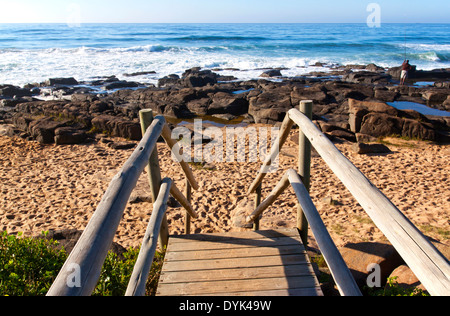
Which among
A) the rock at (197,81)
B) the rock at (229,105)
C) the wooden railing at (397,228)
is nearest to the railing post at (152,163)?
the wooden railing at (397,228)

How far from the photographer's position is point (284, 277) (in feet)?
8.97

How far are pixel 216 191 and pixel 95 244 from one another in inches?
234

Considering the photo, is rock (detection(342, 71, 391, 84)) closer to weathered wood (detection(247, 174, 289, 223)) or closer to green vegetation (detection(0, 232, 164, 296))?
weathered wood (detection(247, 174, 289, 223))

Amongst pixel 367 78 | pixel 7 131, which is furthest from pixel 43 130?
pixel 367 78

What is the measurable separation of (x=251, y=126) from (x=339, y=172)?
11.4 metres

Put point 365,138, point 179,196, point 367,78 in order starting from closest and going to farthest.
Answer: point 179,196 → point 365,138 → point 367,78

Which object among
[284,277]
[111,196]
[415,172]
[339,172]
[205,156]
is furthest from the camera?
[205,156]

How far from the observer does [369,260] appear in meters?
3.75

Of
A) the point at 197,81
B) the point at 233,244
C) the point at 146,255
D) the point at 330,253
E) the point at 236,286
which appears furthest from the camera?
the point at 197,81

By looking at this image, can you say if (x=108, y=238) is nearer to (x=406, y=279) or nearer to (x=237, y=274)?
(x=237, y=274)

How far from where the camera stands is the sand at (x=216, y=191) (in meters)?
5.72

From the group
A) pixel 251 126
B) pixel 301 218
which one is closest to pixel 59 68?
pixel 251 126

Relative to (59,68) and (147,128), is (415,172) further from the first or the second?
(59,68)

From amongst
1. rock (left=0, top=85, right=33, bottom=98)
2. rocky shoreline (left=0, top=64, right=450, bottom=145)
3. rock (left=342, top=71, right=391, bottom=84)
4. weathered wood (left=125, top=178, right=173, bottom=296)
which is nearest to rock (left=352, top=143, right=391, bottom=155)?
rocky shoreline (left=0, top=64, right=450, bottom=145)
